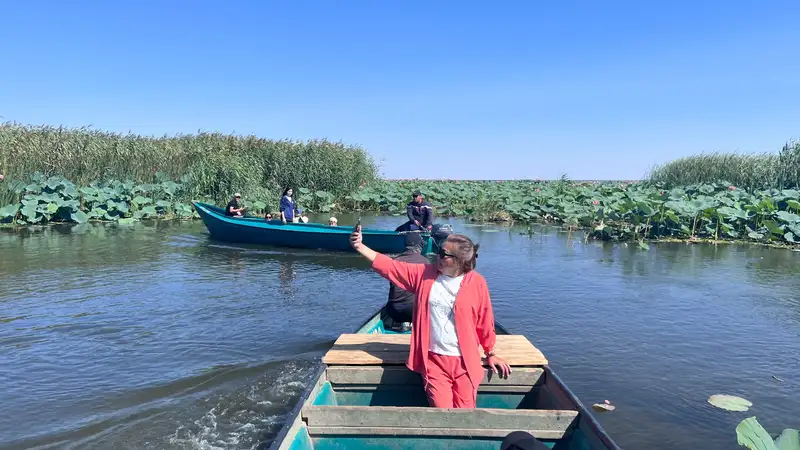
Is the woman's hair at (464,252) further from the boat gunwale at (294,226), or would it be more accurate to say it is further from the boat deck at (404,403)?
the boat gunwale at (294,226)

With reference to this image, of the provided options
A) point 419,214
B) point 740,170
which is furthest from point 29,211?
point 740,170

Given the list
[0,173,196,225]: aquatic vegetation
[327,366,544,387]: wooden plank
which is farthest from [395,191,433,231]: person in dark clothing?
[0,173,196,225]: aquatic vegetation

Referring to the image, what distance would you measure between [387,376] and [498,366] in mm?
793

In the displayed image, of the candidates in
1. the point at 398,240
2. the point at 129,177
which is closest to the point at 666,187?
the point at 398,240

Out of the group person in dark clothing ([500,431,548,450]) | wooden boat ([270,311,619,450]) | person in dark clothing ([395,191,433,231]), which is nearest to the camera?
person in dark clothing ([500,431,548,450])

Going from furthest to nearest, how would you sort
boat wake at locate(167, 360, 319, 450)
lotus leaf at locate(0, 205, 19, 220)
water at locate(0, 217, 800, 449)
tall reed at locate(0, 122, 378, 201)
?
tall reed at locate(0, 122, 378, 201), lotus leaf at locate(0, 205, 19, 220), water at locate(0, 217, 800, 449), boat wake at locate(167, 360, 319, 450)

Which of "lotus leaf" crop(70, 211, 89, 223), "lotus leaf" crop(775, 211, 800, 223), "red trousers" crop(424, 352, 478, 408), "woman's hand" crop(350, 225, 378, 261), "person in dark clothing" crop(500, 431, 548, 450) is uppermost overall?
"lotus leaf" crop(775, 211, 800, 223)

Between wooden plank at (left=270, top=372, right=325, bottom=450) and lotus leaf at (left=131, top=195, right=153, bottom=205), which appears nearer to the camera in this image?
wooden plank at (left=270, top=372, right=325, bottom=450)

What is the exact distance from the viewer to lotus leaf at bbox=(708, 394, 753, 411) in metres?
4.84

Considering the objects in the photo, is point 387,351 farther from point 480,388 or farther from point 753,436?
point 753,436

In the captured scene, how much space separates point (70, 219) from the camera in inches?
709

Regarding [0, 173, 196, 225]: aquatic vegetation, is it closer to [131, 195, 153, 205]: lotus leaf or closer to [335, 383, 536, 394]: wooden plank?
[131, 195, 153, 205]: lotus leaf

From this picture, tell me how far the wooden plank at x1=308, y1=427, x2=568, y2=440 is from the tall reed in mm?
18880

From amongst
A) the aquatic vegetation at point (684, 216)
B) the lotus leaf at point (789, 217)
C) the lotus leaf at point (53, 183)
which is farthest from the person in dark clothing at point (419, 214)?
the lotus leaf at point (53, 183)
